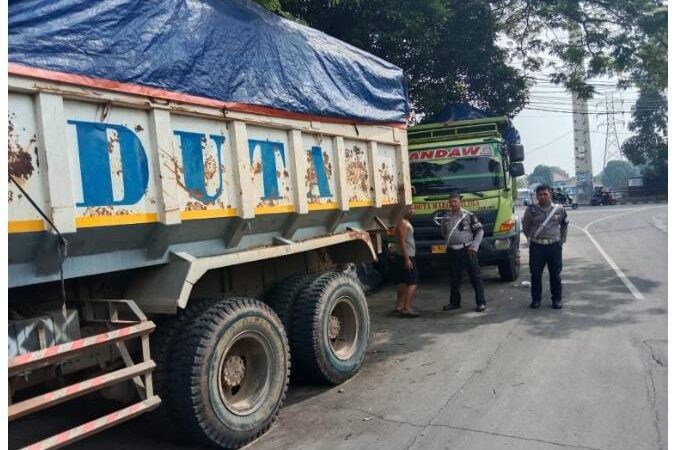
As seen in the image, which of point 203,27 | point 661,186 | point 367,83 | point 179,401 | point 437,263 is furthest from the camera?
point 661,186

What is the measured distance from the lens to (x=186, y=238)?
377 cm

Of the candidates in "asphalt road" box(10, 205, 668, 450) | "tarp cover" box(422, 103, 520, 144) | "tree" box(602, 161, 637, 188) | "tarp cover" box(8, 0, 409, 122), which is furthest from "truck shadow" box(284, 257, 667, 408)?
"tree" box(602, 161, 637, 188)

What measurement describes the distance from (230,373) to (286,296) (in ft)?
3.43

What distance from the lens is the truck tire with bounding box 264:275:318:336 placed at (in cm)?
486

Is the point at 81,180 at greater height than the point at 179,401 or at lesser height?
greater

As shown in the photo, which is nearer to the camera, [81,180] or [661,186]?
[81,180]

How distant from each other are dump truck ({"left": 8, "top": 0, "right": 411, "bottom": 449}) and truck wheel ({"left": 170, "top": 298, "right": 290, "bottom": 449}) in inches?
0.5

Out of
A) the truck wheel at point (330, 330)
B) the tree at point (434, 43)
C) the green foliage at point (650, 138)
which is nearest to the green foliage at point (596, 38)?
the tree at point (434, 43)

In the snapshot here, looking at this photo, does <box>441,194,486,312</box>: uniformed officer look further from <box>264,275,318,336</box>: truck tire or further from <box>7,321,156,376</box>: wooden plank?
<box>7,321,156,376</box>: wooden plank

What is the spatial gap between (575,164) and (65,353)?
5418 centimetres

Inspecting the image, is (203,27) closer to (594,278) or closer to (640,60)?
(594,278)

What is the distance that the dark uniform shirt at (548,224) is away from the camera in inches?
300

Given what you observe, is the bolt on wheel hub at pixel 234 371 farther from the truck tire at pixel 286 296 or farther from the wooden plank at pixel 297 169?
the wooden plank at pixel 297 169

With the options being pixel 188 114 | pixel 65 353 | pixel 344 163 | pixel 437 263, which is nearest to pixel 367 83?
pixel 344 163
